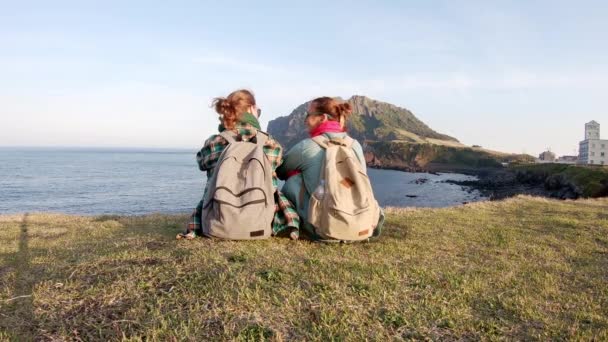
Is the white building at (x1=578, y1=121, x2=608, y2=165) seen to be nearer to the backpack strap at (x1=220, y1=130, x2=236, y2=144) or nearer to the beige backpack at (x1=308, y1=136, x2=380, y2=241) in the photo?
the beige backpack at (x1=308, y1=136, x2=380, y2=241)

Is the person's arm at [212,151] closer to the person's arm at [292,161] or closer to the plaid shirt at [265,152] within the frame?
the plaid shirt at [265,152]

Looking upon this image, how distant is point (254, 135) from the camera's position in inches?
289

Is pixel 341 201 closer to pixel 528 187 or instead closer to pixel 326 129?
pixel 326 129

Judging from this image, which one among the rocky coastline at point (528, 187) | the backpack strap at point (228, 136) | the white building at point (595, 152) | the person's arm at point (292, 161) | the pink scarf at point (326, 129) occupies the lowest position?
the rocky coastline at point (528, 187)

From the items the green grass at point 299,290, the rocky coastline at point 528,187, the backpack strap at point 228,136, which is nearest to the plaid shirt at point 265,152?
the backpack strap at point 228,136

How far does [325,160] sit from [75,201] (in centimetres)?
5339

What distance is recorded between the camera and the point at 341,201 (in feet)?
21.9

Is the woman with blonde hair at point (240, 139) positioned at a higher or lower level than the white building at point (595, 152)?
lower

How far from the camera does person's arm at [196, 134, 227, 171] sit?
7.40m

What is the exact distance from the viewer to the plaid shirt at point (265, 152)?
7.26m

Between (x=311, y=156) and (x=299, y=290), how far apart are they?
338 centimetres

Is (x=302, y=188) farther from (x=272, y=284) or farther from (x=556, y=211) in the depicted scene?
(x=556, y=211)

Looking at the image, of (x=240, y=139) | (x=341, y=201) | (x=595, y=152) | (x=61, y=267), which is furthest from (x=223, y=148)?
(x=595, y=152)

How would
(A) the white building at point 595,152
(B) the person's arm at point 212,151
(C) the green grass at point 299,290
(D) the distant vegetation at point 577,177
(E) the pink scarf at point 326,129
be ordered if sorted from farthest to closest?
(A) the white building at point 595,152
(D) the distant vegetation at point 577,177
(E) the pink scarf at point 326,129
(B) the person's arm at point 212,151
(C) the green grass at point 299,290
